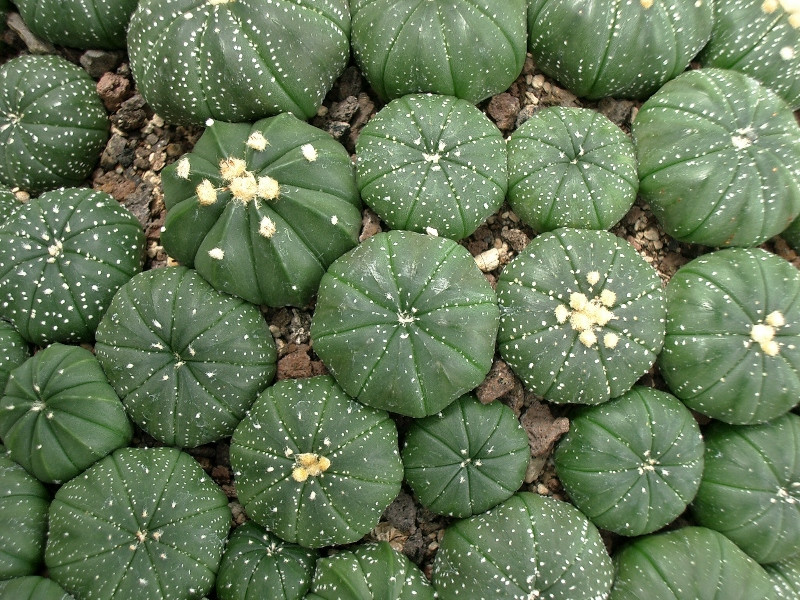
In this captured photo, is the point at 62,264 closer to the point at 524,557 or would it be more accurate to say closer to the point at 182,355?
the point at 182,355

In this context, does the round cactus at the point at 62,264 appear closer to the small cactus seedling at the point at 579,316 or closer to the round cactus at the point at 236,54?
the round cactus at the point at 236,54

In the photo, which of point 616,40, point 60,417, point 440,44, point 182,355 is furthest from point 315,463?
point 616,40

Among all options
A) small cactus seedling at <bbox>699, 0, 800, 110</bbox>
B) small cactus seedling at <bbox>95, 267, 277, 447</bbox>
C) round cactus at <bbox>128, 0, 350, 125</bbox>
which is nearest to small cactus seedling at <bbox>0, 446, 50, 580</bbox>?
small cactus seedling at <bbox>95, 267, 277, 447</bbox>

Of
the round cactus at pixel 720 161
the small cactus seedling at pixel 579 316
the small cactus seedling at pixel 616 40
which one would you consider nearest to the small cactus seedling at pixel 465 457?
the small cactus seedling at pixel 579 316

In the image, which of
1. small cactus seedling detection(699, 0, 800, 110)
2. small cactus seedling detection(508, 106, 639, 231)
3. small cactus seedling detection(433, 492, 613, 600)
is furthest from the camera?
small cactus seedling detection(699, 0, 800, 110)

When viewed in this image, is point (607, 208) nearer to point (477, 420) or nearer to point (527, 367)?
point (527, 367)

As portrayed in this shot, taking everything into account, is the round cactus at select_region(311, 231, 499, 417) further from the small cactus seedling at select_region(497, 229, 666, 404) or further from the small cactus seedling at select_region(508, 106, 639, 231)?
the small cactus seedling at select_region(508, 106, 639, 231)
